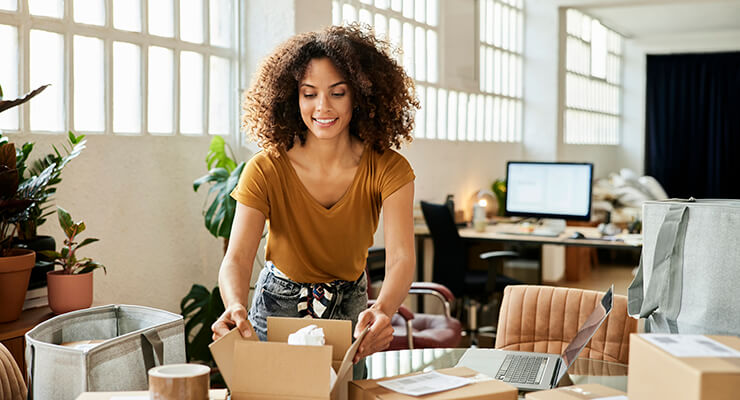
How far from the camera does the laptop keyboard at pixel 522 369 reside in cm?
178

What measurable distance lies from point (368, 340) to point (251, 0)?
2897 mm

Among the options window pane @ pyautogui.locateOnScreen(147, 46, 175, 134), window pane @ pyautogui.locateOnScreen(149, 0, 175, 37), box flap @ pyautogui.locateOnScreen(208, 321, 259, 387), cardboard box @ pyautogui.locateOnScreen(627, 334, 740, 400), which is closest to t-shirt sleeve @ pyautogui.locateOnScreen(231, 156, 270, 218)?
box flap @ pyautogui.locateOnScreen(208, 321, 259, 387)

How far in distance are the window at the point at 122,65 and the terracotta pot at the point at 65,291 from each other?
2.32 ft

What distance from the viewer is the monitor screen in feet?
16.4

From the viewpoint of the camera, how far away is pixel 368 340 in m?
1.52

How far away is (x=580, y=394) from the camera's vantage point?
52.5 inches

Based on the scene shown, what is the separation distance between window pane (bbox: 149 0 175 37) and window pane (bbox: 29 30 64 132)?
20.7 inches

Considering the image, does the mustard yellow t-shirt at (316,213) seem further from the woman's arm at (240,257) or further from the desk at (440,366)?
the desk at (440,366)

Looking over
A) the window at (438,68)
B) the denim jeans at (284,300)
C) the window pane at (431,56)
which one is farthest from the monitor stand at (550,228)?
the denim jeans at (284,300)

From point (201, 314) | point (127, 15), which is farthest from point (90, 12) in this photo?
point (201, 314)

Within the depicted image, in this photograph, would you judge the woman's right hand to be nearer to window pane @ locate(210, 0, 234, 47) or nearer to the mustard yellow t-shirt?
the mustard yellow t-shirt

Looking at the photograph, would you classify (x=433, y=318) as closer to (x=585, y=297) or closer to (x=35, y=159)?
(x=585, y=297)

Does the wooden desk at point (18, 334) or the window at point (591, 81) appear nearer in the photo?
the wooden desk at point (18, 334)

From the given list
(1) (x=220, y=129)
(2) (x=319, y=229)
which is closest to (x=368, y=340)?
(2) (x=319, y=229)
